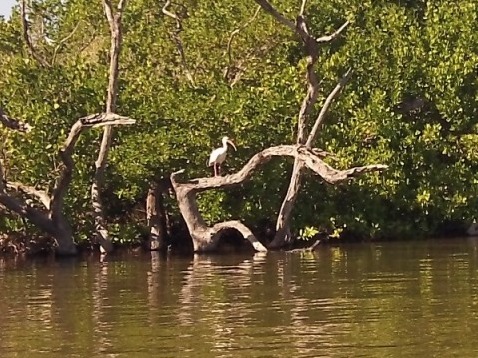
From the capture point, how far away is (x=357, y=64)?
3036cm

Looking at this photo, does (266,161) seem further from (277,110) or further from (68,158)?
(68,158)

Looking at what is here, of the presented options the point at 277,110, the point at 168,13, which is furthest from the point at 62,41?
the point at 277,110

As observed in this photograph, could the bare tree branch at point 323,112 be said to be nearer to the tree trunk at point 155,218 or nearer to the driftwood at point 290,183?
the driftwood at point 290,183

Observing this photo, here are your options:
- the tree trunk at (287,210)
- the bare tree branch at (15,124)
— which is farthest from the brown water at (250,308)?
the tree trunk at (287,210)

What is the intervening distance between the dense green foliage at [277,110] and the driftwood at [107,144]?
57 centimetres

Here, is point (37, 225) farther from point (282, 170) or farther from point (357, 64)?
point (357, 64)

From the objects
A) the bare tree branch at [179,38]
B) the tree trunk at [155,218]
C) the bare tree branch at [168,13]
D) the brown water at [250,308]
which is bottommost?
the brown water at [250,308]

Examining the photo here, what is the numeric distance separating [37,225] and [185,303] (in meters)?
11.4

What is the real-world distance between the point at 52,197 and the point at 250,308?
12562 mm

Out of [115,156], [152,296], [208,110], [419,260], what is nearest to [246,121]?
[208,110]

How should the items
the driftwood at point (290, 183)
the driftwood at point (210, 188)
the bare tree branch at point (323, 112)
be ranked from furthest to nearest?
the bare tree branch at point (323, 112) → the driftwood at point (210, 188) → the driftwood at point (290, 183)

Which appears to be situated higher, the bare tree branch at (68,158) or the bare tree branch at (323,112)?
the bare tree branch at (323,112)

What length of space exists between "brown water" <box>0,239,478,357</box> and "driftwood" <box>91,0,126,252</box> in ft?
13.5

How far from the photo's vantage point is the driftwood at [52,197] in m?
25.0
